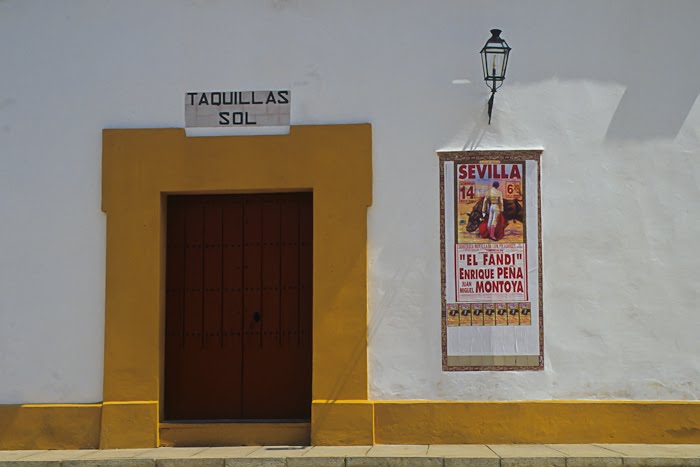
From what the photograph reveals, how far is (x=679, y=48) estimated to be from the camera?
971 cm

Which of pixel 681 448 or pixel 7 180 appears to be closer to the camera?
pixel 681 448

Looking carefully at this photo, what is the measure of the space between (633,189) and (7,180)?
618cm

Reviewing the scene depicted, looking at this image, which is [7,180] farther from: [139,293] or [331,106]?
[331,106]

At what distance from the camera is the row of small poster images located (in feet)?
31.4

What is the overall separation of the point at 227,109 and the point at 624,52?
→ 3.94m

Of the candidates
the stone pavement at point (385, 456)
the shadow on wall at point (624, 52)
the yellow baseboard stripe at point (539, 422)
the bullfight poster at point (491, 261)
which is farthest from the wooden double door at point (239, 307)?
the shadow on wall at point (624, 52)

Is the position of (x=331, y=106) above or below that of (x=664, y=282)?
above

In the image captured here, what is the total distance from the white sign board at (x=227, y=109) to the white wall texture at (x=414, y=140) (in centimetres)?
12

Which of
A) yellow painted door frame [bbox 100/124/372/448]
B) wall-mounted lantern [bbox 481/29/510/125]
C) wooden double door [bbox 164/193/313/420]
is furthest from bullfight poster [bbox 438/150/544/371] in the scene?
wooden double door [bbox 164/193/313/420]

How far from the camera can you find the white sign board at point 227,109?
9883 mm

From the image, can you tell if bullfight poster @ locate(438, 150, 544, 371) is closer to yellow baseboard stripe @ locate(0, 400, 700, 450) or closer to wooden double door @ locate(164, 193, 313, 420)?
yellow baseboard stripe @ locate(0, 400, 700, 450)

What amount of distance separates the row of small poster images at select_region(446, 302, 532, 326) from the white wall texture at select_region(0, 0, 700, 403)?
21cm

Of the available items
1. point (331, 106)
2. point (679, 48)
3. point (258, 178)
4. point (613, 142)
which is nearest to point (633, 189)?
point (613, 142)

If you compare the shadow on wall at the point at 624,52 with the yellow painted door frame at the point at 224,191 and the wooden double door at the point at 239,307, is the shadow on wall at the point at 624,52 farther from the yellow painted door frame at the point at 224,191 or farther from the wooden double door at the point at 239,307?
the wooden double door at the point at 239,307
